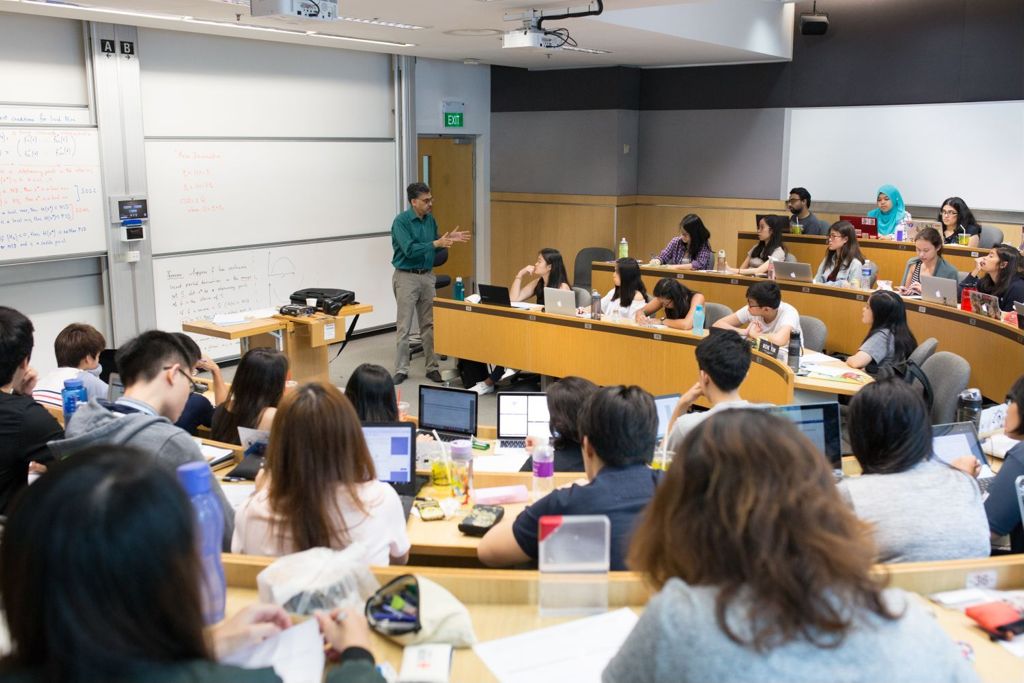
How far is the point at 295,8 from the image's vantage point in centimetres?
497

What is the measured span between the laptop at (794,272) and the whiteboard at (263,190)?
4089 mm

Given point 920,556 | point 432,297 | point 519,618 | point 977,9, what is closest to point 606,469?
point 519,618

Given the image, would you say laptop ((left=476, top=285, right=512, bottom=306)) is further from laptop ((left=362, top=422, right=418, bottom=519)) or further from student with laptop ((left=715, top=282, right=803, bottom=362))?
laptop ((left=362, top=422, right=418, bottom=519))

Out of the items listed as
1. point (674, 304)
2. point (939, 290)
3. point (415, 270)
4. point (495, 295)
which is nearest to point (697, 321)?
point (674, 304)

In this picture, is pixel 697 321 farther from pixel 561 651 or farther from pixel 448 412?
pixel 561 651

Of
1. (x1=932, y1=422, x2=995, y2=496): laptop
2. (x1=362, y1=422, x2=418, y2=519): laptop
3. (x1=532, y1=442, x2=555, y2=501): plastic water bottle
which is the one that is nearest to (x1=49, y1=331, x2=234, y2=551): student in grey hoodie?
(x1=362, y1=422, x2=418, y2=519): laptop

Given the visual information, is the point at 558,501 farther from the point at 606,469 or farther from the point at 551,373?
the point at 551,373

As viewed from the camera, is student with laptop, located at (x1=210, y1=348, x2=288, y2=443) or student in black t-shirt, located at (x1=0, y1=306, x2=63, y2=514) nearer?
student in black t-shirt, located at (x1=0, y1=306, x2=63, y2=514)

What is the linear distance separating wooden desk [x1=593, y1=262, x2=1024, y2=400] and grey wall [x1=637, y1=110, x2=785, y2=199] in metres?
2.78

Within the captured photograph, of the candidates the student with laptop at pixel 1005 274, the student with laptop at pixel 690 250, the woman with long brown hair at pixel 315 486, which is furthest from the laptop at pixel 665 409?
the student with laptop at pixel 690 250

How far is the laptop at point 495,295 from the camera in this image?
23.1 ft

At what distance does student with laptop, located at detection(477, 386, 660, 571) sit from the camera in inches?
101

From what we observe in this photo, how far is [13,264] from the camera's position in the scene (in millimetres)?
6617

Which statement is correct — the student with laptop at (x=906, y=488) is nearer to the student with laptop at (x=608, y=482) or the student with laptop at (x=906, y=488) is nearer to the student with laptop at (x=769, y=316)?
the student with laptop at (x=608, y=482)
